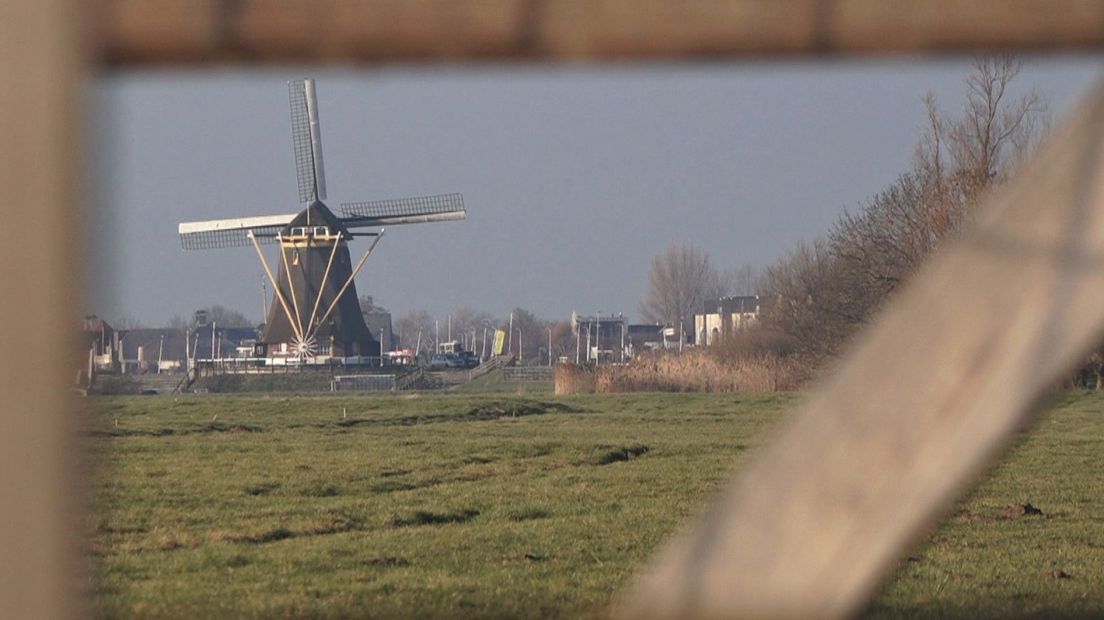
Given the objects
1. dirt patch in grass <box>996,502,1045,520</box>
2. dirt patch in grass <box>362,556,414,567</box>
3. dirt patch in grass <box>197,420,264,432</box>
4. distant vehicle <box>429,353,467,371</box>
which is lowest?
dirt patch in grass <box>996,502,1045,520</box>

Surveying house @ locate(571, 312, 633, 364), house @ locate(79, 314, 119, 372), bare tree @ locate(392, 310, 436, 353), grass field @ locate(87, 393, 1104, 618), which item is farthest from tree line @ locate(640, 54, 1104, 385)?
bare tree @ locate(392, 310, 436, 353)

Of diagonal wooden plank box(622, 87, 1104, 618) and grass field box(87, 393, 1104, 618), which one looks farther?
grass field box(87, 393, 1104, 618)

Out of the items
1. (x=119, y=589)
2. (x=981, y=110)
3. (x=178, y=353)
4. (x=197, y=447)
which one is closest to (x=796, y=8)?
(x=119, y=589)

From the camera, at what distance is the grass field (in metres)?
6.48

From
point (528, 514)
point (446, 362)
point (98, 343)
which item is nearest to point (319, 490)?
point (528, 514)

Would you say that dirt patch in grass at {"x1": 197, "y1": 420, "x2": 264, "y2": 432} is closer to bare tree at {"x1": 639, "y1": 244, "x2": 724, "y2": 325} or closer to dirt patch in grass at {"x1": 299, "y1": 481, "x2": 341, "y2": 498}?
dirt patch in grass at {"x1": 299, "y1": 481, "x2": 341, "y2": 498}

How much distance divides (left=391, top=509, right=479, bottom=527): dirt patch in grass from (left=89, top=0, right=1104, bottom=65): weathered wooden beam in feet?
31.3

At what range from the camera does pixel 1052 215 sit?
110 cm

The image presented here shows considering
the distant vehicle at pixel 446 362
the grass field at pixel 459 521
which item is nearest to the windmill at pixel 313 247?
the distant vehicle at pixel 446 362

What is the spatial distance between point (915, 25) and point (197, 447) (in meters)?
16.8

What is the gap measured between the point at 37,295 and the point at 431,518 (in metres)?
9.91

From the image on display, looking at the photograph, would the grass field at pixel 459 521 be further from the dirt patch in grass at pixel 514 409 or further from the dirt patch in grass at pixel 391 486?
the dirt patch in grass at pixel 514 409

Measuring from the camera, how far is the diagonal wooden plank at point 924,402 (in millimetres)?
1095

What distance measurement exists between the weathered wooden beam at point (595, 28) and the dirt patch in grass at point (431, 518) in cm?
953
